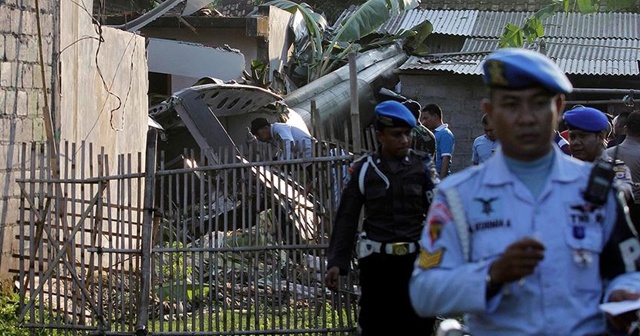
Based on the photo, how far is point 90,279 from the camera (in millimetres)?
8641

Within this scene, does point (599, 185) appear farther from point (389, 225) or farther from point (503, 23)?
point (503, 23)

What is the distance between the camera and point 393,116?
6527mm

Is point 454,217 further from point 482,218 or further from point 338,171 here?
point 338,171

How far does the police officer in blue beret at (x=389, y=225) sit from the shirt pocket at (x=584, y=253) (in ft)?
11.9

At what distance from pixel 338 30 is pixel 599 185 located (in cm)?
1717

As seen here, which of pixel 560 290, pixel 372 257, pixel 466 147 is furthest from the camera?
pixel 466 147

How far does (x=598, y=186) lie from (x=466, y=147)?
15.6 metres

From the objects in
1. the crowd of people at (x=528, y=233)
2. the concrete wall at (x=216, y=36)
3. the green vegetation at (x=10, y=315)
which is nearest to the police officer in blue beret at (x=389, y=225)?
the green vegetation at (x=10, y=315)

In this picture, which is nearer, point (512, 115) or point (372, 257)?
point (512, 115)

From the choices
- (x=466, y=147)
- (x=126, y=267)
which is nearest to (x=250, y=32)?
(x=466, y=147)

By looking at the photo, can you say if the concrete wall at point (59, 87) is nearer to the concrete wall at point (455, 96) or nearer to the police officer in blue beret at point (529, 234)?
the police officer in blue beret at point (529, 234)

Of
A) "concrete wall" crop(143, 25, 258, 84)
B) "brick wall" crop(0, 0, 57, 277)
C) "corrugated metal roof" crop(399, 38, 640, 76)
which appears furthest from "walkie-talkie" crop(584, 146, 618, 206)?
"concrete wall" crop(143, 25, 258, 84)

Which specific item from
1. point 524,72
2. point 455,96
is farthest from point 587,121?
point 455,96

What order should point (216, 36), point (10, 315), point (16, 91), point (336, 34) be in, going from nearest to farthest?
point (10, 315) < point (16, 91) < point (216, 36) < point (336, 34)
